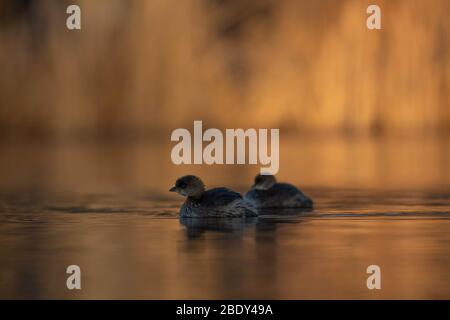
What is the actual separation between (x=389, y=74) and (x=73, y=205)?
15.3 metres

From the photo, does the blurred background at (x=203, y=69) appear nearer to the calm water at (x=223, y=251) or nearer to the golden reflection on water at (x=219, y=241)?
the golden reflection on water at (x=219, y=241)

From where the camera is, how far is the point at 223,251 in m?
9.66

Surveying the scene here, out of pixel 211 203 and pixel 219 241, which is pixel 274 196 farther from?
pixel 219 241

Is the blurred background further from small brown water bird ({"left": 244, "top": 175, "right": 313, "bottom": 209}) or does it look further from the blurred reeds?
small brown water bird ({"left": 244, "top": 175, "right": 313, "bottom": 209})

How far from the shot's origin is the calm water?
7785 mm

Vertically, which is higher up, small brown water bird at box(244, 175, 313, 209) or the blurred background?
the blurred background

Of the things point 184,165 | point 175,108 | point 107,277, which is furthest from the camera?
point 175,108

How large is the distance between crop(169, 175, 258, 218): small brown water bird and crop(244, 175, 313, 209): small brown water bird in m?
1.16

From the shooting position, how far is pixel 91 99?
27719mm

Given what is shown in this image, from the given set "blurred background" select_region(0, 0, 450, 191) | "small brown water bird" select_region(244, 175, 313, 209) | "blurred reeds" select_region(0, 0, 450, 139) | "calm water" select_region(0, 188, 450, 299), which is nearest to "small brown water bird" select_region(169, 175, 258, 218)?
"calm water" select_region(0, 188, 450, 299)

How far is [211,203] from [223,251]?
9.77 ft

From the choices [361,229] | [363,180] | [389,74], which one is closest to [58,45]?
[389,74]

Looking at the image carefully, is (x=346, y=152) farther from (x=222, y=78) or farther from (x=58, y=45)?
(x=58, y=45)

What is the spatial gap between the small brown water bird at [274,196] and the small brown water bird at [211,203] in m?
1.16
